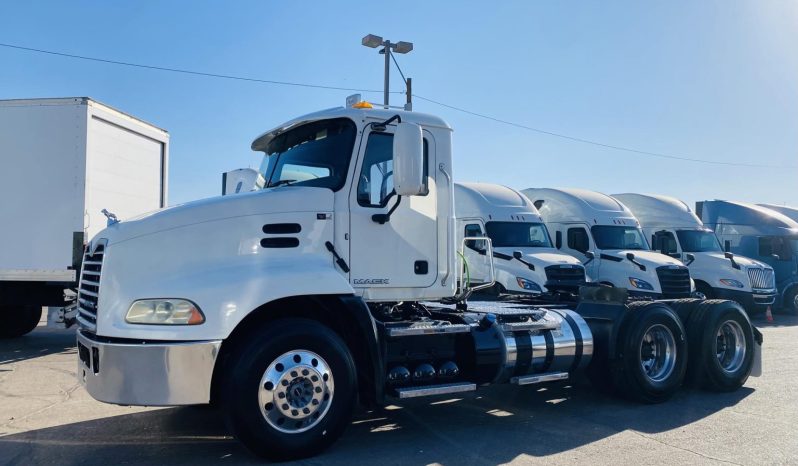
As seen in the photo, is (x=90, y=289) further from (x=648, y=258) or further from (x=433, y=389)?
(x=648, y=258)

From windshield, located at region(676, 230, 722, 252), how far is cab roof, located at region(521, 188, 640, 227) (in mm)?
2050

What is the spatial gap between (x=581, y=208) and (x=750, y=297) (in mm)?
5228

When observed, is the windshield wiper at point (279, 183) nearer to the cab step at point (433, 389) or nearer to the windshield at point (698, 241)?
the cab step at point (433, 389)

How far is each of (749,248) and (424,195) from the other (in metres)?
18.6

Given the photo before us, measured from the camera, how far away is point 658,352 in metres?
7.40

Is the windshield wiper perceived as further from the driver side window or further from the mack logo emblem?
the mack logo emblem

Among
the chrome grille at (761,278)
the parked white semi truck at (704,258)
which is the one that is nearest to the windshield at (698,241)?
the parked white semi truck at (704,258)

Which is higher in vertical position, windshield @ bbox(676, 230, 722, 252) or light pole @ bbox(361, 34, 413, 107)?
light pole @ bbox(361, 34, 413, 107)

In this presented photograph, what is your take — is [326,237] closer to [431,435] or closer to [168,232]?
[168,232]

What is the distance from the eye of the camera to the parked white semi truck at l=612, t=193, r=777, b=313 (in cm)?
1691

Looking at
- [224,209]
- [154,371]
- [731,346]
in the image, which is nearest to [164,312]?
[154,371]

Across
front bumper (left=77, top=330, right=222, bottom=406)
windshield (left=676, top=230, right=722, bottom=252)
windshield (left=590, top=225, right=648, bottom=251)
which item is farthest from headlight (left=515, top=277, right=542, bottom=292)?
front bumper (left=77, top=330, right=222, bottom=406)

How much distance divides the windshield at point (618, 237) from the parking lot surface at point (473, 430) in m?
8.06

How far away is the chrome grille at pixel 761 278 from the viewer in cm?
1697
